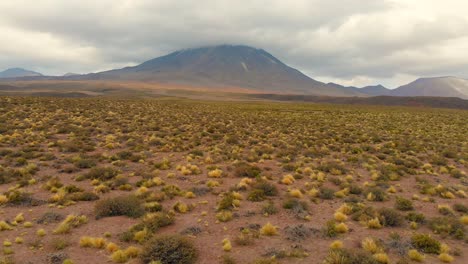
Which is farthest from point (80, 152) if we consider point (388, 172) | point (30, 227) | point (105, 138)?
point (388, 172)

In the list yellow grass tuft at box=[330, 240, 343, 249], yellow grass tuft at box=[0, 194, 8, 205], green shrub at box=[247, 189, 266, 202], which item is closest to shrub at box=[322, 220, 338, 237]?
yellow grass tuft at box=[330, 240, 343, 249]

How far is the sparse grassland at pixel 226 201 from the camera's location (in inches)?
375

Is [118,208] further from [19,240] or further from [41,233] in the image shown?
[19,240]

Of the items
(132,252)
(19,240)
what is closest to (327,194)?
(132,252)

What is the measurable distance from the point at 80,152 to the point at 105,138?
574 cm

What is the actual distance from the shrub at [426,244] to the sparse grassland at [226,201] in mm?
43

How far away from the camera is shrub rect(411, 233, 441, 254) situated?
31.6ft

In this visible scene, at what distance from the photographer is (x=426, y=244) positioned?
32.4ft

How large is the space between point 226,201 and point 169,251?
476 centimetres

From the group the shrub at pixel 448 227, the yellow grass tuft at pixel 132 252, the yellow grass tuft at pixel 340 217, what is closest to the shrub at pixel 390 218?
the shrub at pixel 448 227

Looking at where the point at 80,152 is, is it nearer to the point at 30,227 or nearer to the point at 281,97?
the point at 30,227

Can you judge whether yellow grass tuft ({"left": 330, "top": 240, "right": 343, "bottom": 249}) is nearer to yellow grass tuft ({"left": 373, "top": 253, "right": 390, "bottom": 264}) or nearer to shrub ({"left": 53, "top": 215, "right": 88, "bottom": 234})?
yellow grass tuft ({"left": 373, "top": 253, "right": 390, "bottom": 264})

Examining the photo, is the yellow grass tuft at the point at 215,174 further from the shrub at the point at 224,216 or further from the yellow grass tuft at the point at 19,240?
the yellow grass tuft at the point at 19,240

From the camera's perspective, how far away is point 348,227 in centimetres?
1143
